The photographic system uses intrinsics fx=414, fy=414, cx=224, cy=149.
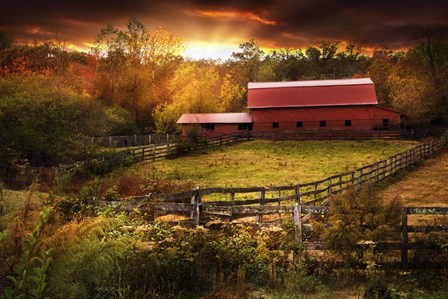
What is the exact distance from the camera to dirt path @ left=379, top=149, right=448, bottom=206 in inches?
783

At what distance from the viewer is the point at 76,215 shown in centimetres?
919

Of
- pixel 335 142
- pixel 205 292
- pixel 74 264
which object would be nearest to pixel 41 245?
pixel 74 264

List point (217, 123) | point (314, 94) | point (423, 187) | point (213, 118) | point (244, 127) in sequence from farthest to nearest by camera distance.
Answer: point (314, 94) < point (213, 118) < point (244, 127) < point (217, 123) < point (423, 187)

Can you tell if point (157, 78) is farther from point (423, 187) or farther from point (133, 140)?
point (423, 187)

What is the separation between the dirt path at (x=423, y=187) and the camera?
19888 mm

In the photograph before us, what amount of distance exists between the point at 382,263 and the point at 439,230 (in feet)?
4.35

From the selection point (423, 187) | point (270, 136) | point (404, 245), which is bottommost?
point (423, 187)

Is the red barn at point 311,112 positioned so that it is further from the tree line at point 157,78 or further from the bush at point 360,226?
the bush at point 360,226

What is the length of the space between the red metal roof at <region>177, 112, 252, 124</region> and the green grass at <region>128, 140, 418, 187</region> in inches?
229

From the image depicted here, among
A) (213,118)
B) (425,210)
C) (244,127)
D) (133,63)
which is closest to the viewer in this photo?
(425,210)

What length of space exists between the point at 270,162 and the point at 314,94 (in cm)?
2146

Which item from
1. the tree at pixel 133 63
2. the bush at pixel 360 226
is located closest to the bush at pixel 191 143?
the tree at pixel 133 63

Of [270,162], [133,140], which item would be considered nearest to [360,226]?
[270,162]

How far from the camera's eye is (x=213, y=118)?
50375 mm
